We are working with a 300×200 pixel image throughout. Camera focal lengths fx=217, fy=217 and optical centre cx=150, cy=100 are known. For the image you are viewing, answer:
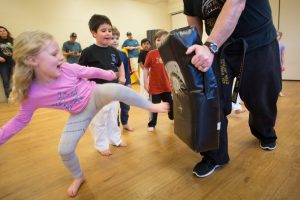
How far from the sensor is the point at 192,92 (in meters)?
1.10

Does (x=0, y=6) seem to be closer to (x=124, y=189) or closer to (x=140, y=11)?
(x=140, y=11)

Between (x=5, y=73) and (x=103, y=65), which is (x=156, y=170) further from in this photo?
(x=5, y=73)

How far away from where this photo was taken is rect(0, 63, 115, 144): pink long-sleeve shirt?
125 centimetres

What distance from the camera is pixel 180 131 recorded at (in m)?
1.32

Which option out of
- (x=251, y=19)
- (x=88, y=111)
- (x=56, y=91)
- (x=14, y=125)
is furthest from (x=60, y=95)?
(x=251, y=19)

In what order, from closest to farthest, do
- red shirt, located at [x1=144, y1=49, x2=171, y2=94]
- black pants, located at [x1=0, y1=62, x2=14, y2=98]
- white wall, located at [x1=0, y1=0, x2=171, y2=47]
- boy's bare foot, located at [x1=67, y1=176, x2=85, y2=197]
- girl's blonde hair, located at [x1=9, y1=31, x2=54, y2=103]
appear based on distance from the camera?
1. girl's blonde hair, located at [x1=9, y1=31, x2=54, y2=103]
2. boy's bare foot, located at [x1=67, y1=176, x2=85, y2=197]
3. red shirt, located at [x1=144, y1=49, x2=171, y2=94]
4. black pants, located at [x1=0, y1=62, x2=14, y2=98]
5. white wall, located at [x1=0, y1=0, x2=171, y2=47]

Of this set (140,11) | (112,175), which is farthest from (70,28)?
(112,175)

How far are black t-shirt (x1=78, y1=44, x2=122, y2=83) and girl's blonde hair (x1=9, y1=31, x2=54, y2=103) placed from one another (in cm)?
67

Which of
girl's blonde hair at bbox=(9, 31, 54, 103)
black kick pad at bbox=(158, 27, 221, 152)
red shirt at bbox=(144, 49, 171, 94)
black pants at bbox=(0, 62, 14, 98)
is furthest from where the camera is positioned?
black pants at bbox=(0, 62, 14, 98)

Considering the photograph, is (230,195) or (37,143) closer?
(230,195)

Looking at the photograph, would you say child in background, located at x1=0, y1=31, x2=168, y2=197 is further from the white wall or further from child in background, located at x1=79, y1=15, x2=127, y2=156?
the white wall

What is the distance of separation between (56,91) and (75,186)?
615mm

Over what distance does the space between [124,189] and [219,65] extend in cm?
97

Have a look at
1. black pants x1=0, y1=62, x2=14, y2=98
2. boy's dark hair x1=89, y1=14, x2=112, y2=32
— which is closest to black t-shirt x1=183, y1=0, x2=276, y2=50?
boy's dark hair x1=89, y1=14, x2=112, y2=32
